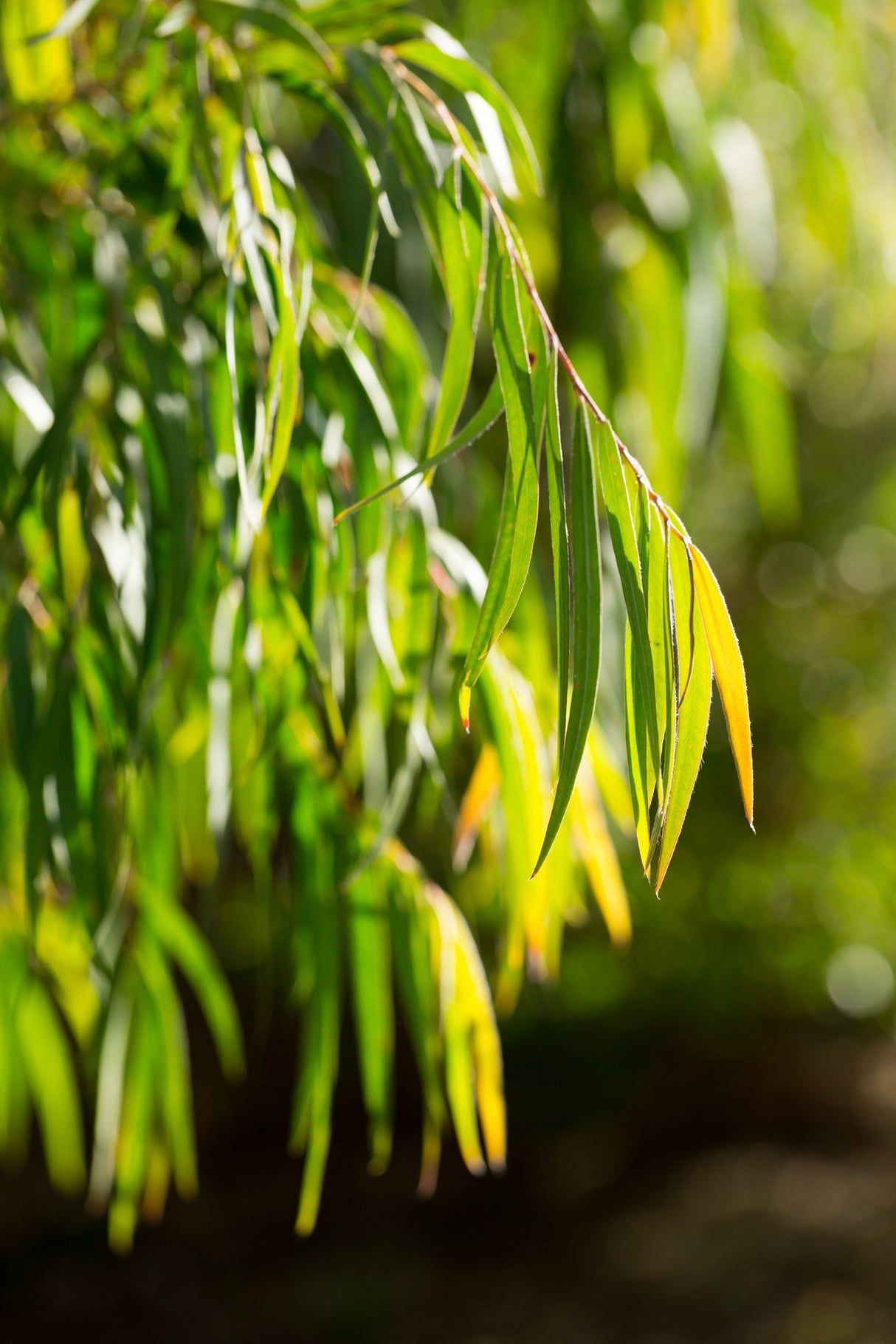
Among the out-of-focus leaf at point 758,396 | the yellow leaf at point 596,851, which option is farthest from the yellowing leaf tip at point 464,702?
the out-of-focus leaf at point 758,396

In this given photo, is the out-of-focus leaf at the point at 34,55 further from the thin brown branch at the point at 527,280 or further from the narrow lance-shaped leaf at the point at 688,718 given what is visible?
the narrow lance-shaped leaf at the point at 688,718

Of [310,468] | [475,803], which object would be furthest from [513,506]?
[475,803]

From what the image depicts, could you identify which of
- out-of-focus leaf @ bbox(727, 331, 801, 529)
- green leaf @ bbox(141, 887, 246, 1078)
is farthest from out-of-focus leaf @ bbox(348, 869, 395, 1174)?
out-of-focus leaf @ bbox(727, 331, 801, 529)

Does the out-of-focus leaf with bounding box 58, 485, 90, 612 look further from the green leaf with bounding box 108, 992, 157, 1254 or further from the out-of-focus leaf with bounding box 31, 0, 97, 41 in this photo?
the green leaf with bounding box 108, 992, 157, 1254

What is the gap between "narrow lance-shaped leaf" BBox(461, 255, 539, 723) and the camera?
0.48 meters

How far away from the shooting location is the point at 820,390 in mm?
2723

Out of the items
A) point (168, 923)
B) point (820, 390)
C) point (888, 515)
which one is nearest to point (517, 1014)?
point (888, 515)

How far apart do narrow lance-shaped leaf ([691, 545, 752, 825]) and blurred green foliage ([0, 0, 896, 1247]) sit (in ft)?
0.57

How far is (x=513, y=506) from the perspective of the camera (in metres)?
0.49

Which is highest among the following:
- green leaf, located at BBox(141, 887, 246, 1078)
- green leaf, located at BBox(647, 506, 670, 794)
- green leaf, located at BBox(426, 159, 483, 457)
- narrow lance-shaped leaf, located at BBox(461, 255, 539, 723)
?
green leaf, located at BBox(426, 159, 483, 457)

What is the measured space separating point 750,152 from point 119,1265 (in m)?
2.53

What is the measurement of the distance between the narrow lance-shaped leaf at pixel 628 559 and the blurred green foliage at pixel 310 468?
0.39ft

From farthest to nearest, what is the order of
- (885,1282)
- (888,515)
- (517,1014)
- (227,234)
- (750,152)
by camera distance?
(517,1014), (888,515), (885,1282), (750,152), (227,234)

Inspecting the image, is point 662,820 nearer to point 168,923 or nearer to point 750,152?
point 168,923
